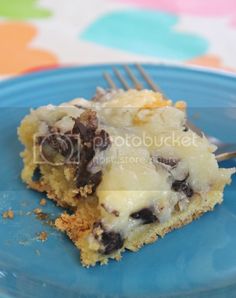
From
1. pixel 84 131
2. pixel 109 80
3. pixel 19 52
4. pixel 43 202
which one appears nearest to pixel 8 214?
pixel 43 202

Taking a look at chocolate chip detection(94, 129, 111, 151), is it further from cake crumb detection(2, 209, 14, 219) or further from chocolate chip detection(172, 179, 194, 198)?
cake crumb detection(2, 209, 14, 219)

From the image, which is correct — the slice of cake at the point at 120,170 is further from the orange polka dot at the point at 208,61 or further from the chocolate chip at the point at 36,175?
the orange polka dot at the point at 208,61

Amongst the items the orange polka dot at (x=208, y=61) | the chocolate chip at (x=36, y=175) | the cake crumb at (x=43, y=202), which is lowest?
the cake crumb at (x=43, y=202)

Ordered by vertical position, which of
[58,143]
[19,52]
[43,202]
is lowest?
[43,202]

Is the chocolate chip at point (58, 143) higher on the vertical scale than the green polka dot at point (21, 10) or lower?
lower

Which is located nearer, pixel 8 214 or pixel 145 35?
pixel 8 214

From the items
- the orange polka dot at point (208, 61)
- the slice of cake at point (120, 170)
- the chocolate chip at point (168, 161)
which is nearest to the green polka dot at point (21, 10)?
the orange polka dot at point (208, 61)

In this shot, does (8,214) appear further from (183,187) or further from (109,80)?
(109,80)
